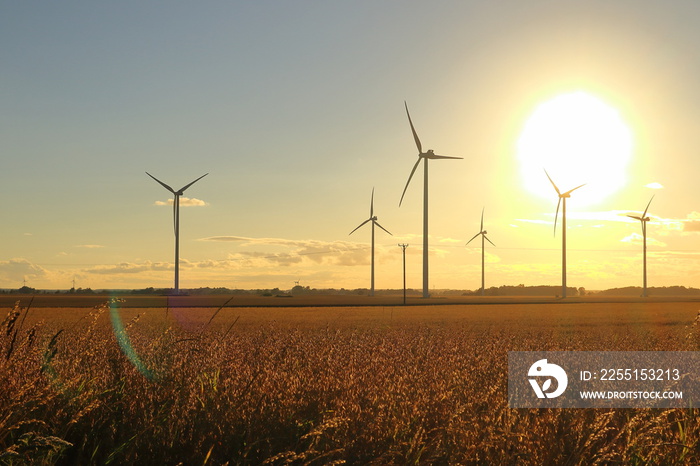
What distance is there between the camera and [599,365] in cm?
1112

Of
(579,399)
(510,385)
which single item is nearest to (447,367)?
(510,385)

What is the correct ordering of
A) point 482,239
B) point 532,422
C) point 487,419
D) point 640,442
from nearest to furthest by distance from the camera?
point 487,419, point 640,442, point 532,422, point 482,239

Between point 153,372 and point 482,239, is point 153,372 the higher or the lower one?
the lower one

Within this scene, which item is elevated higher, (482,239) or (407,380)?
(482,239)

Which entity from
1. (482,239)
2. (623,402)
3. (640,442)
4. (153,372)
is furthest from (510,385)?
(482,239)

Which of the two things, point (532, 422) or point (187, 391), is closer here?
point (532, 422)

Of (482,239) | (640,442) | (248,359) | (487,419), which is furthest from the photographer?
(482,239)

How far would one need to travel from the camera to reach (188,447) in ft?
20.4

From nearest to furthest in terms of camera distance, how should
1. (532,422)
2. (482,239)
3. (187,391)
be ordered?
(532,422), (187,391), (482,239)

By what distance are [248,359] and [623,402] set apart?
19.1 ft

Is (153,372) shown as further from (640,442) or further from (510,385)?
(640,442)

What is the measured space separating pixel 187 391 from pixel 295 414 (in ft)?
5.16

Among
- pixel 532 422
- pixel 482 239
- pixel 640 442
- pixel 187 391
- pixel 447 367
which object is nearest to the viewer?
pixel 640 442

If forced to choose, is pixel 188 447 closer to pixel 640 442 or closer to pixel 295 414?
pixel 295 414
